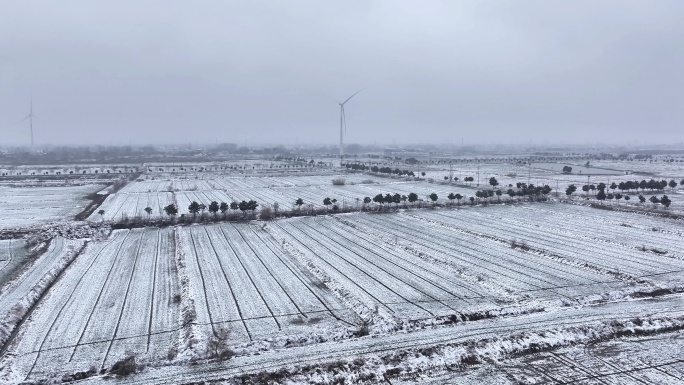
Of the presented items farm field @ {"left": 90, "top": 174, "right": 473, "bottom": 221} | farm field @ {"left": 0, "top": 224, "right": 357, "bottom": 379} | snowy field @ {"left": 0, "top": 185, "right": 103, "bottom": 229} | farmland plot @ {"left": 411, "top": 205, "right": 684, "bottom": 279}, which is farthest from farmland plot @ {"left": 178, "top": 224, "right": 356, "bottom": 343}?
snowy field @ {"left": 0, "top": 185, "right": 103, "bottom": 229}

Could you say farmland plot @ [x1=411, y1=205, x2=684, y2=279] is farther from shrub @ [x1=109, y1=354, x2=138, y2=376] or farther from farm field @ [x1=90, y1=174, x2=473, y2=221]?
shrub @ [x1=109, y1=354, x2=138, y2=376]

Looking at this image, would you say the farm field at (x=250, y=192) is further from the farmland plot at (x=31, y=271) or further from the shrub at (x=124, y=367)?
the shrub at (x=124, y=367)

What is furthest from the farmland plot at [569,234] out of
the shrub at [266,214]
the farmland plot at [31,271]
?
the farmland plot at [31,271]

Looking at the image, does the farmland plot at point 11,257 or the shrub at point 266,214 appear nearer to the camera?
the farmland plot at point 11,257

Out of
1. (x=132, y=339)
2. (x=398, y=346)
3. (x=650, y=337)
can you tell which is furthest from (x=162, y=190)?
(x=650, y=337)

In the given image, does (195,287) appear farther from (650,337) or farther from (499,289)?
(650,337)

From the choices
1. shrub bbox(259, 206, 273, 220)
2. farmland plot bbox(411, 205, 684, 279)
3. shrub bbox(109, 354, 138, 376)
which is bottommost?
shrub bbox(109, 354, 138, 376)
